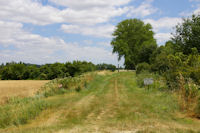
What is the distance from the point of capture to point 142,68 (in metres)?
28.6

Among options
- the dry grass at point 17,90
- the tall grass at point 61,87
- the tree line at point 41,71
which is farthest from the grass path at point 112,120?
the tree line at point 41,71

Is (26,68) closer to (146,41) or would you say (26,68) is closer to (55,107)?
(146,41)

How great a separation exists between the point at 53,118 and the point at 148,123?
161 inches

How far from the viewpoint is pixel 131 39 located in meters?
52.2

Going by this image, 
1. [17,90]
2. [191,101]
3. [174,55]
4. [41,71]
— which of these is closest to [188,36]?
[174,55]

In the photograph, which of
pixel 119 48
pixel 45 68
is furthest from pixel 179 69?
pixel 45 68

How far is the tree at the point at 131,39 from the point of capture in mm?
50312

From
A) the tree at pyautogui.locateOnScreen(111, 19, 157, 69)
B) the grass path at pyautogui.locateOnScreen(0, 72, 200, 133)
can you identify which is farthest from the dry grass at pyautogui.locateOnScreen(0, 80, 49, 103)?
the tree at pyautogui.locateOnScreen(111, 19, 157, 69)

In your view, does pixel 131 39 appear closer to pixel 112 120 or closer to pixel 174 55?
pixel 174 55

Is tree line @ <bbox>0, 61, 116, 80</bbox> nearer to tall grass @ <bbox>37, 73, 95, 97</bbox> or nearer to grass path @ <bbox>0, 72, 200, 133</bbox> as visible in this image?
tall grass @ <bbox>37, 73, 95, 97</bbox>

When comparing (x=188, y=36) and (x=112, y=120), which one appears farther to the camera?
(x=188, y=36)

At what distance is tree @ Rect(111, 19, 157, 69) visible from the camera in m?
50.3

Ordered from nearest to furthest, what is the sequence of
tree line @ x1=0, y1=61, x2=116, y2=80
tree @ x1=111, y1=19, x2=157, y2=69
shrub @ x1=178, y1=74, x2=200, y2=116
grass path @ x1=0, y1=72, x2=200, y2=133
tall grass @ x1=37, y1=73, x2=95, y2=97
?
grass path @ x1=0, y1=72, x2=200, y2=133, shrub @ x1=178, y1=74, x2=200, y2=116, tall grass @ x1=37, y1=73, x2=95, y2=97, tree @ x1=111, y1=19, x2=157, y2=69, tree line @ x1=0, y1=61, x2=116, y2=80

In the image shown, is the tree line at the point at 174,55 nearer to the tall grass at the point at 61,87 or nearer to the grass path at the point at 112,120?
the grass path at the point at 112,120
